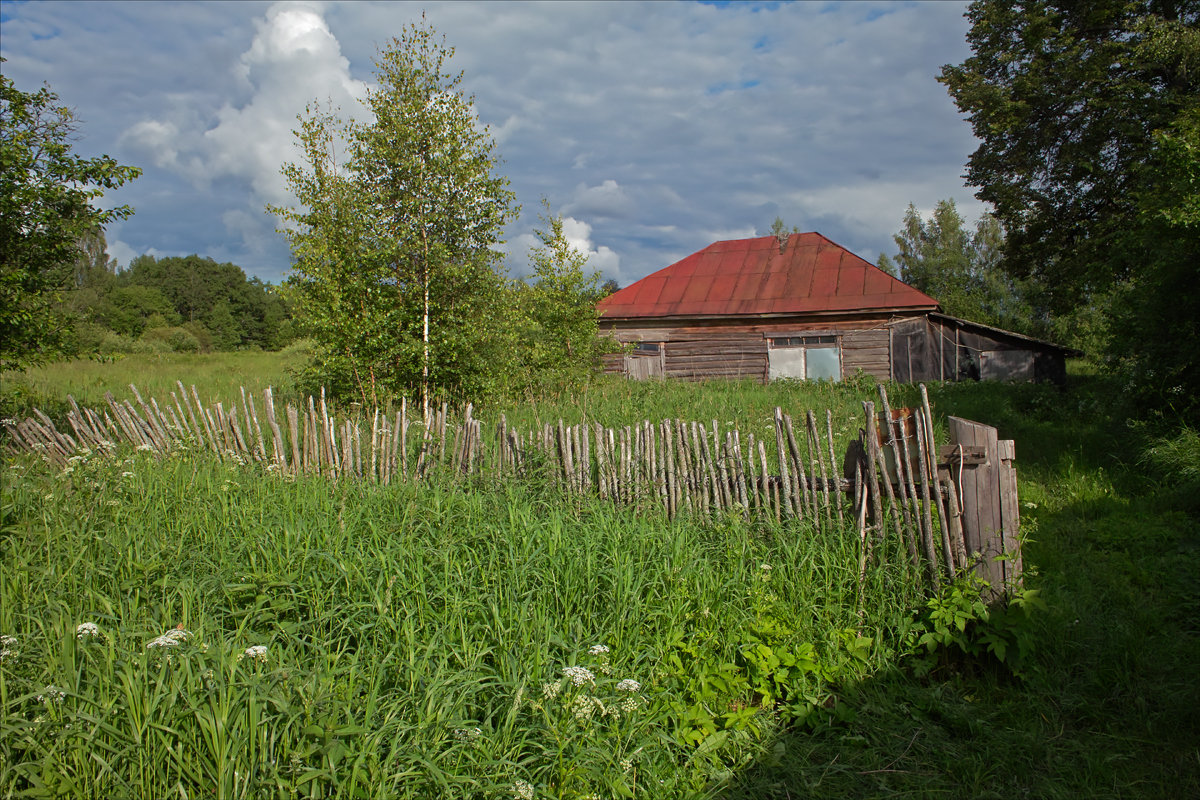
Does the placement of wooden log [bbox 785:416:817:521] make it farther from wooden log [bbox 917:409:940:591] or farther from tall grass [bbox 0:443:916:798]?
wooden log [bbox 917:409:940:591]

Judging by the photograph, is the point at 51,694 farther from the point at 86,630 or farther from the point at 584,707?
the point at 584,707

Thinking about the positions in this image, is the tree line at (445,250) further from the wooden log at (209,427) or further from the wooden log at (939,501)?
the wooden log at (939,501)

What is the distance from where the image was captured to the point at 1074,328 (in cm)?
3250

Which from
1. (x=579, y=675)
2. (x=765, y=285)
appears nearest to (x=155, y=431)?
(x=579, y=675)

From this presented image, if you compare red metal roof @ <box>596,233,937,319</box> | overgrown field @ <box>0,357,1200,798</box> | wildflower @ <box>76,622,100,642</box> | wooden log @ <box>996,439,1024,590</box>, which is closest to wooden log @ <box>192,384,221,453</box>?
overgrown field @ <box>0,357,1200,798</box>

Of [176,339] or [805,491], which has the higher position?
[176,339]

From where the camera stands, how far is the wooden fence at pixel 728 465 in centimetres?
393

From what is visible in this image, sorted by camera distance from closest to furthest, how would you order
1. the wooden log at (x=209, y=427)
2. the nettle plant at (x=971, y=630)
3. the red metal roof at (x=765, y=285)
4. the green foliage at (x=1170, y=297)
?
the nettle plant at (x=971, y=630), the wooden log at (x=209, y=427), the green foliage at (x=1170, y=297), the red metal roof at (x=765, y=285)

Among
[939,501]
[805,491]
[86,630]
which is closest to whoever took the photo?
[86,630]

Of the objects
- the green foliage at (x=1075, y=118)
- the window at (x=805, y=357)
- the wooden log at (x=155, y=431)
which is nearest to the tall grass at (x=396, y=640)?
the wooden log at (x=155, y=431)

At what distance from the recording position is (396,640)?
120 inches

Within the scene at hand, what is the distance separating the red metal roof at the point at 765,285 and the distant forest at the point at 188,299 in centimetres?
3690

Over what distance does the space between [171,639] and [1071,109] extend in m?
20.2

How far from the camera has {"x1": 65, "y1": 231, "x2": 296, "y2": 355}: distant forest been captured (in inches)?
2138
